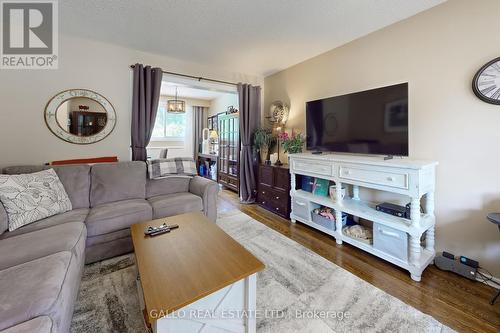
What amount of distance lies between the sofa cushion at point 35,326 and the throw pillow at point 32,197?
4.10ft

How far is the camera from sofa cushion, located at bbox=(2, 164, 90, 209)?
2.18 m

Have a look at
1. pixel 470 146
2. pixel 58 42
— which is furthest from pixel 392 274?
pixel 58 42

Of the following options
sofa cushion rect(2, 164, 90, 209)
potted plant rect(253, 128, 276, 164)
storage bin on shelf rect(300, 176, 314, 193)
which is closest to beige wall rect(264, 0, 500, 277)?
storage bin on shelf rect(300, 176, 314, 193)

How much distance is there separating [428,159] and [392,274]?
45.4 inches

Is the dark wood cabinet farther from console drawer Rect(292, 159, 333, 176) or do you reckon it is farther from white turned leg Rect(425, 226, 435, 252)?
white turned leg Rect(425, 226, 435, 252)

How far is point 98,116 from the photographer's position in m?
2.75

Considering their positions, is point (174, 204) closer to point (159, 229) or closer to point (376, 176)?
point (159, 229)

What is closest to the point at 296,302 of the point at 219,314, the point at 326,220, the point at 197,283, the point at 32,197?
the point at 219,314

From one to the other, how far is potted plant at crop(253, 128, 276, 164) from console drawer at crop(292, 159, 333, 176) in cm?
81

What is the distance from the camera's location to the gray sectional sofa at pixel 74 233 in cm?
93

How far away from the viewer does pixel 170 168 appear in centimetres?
288

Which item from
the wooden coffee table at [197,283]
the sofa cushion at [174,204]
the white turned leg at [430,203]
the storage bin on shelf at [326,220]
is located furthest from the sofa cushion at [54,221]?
the white turned leg at [430,203]

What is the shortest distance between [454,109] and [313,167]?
4.56 ft

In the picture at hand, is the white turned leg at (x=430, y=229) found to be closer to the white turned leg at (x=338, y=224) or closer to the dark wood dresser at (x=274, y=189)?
the white turned leg at (x=338, y=224)
